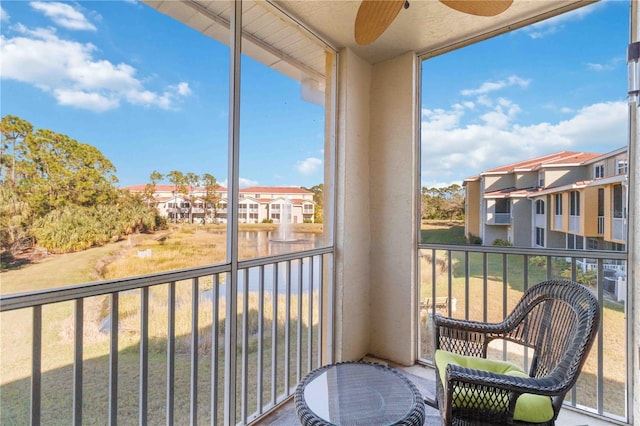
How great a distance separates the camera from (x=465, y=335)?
1877mm

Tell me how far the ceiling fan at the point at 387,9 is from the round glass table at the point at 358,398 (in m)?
1.69

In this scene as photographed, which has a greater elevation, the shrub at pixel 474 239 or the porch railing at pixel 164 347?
the shrub at pixel 474 239

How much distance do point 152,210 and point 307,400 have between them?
1200 mm

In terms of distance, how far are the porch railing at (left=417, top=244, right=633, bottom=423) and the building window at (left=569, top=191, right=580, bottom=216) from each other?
27 centimetres

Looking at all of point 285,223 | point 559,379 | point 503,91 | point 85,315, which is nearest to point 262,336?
point 285,223

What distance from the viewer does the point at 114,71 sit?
1455 mm

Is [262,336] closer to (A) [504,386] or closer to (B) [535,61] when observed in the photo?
(A) [504,386]

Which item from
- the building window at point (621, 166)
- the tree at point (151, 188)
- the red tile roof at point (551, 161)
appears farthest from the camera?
the red tile roof at point (551, 161)

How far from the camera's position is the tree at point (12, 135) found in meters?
1.18

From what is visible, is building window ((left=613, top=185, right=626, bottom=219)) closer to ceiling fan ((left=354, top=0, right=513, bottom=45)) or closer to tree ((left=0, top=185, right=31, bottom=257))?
ceiling fan ((left=354, top=0, right=513, bottom=45))

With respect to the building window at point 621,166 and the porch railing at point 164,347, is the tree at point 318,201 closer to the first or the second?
the porch railing at point 164,347

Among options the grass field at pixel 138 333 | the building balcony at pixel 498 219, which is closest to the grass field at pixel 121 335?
the grass field at pixel 138 333

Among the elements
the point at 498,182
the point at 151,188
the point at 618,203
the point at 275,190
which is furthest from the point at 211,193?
the point at 618,203

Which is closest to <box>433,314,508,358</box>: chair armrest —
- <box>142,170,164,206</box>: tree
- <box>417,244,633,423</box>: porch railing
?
<box>417,244,633,423</box>: porch railing
